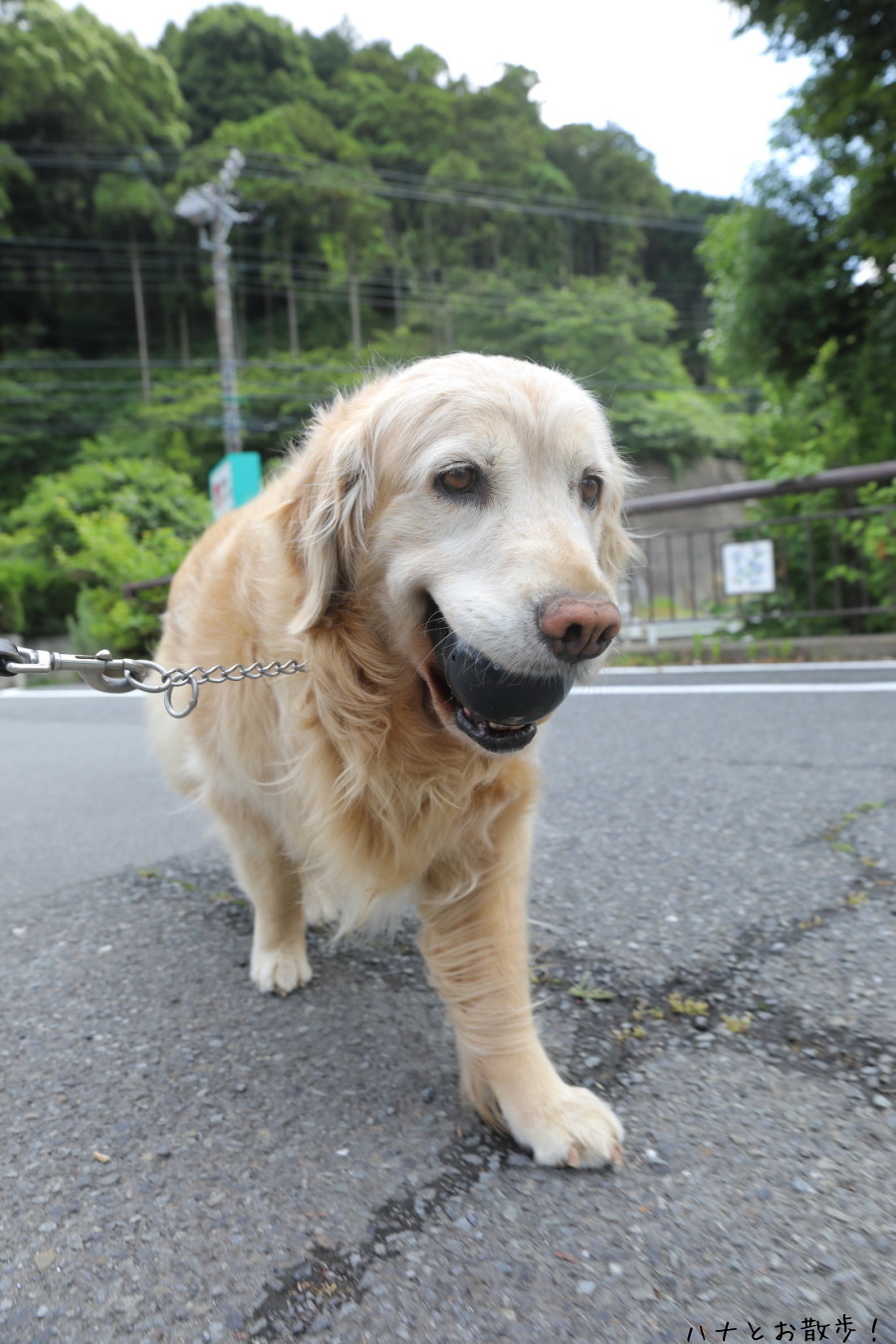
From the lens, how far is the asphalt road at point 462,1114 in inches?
39.7

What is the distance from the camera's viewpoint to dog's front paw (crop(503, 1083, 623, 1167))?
1267 mm

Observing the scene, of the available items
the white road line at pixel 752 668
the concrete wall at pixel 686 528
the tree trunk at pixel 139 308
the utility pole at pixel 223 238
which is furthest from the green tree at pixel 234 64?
the white road line at pixel 752 668

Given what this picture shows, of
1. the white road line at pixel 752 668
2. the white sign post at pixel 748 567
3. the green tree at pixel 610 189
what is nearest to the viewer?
the white road line at pixel 752 668

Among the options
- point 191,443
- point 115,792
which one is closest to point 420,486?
point 115,792

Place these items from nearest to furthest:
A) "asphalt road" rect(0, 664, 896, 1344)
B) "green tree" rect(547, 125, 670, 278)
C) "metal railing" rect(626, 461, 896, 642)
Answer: "asphalt road" rect(0, 664, 896, 1344), "metal railing" rect(626, 461, 896, 642), "green tree" rect(547, 125, 670, 278)

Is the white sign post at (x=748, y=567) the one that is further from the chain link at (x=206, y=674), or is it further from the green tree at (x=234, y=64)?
the green tree at (x=234, y=64)

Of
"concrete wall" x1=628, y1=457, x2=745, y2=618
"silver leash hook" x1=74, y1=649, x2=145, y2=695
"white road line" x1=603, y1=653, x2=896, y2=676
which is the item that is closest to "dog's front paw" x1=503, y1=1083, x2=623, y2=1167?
"silver leash hook" x1=74, y1=649, x2=145, y2=695

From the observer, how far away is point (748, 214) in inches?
451

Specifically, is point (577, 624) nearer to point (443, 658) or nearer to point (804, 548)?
point (443, 658)

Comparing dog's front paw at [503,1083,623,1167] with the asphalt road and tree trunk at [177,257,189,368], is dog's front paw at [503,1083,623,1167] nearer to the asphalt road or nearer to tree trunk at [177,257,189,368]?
the asphalt road

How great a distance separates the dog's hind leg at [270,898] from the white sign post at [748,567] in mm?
6065

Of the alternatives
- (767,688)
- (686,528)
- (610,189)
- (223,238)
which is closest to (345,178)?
(223,238)

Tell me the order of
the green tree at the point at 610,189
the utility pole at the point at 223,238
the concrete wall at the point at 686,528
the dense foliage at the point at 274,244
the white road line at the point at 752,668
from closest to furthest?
the white road line at the point at 752,668
the concrete wall at the point at 686,528
the utility pole at the point at 223,238
the dense foliage at the point at 274,244
the green tree at the point at 610,189

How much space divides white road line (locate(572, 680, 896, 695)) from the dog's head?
2.97 m
